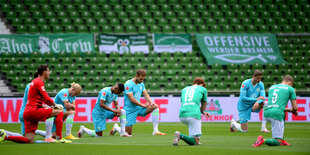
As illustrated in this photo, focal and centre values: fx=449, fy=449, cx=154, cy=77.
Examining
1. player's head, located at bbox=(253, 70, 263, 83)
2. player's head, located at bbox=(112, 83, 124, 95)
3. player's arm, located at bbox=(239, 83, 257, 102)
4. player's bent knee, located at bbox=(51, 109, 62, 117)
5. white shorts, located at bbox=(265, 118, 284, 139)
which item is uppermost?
player's head, located at bbox=(253, 70, 263, 83)

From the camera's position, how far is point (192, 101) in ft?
33.0

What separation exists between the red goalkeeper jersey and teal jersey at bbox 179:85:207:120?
316 centimetres

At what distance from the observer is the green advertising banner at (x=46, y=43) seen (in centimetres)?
2847

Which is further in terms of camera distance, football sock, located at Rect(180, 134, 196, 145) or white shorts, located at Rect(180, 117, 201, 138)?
white shorts, located at Rect(180, 117, 201, 138)

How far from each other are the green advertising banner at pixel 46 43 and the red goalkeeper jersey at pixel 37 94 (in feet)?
60.3

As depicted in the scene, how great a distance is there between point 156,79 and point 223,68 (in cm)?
471

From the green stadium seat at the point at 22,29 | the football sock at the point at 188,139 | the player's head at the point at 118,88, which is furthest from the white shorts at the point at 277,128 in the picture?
the green stadium seat at the point at 22,29

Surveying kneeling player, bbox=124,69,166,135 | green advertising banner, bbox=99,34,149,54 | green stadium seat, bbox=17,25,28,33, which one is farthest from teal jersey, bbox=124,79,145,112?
green stadium seat, bbox=17,25,28,33

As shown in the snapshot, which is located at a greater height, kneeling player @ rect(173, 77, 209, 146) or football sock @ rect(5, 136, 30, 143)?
kneeling player @ rect(173, 77, 209, 146)

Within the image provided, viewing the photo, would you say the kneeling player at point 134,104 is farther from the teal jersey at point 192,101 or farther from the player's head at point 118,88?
the teal jersey at point 192,101

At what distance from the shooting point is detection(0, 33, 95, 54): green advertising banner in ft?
93.4

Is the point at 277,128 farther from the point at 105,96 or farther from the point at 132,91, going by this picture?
the point at 105,96

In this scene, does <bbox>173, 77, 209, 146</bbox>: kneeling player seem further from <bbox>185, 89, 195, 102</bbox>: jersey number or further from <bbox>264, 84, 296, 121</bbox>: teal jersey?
<bbox>264, 84, 296, 121</bbox>: teal jersey

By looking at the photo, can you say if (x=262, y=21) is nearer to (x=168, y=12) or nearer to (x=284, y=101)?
(x=168, y=12)
